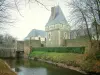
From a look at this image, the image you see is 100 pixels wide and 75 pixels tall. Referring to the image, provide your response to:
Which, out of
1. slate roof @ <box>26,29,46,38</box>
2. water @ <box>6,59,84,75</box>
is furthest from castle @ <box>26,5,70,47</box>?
slate roof @ <box>26,29,46,38</box>

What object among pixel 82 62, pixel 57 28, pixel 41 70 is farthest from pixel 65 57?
pixel 57 28

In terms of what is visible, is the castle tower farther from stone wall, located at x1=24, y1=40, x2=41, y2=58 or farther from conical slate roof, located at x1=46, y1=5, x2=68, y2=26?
stone wall, located at x1=24, y1=40, x2=41, y2=58

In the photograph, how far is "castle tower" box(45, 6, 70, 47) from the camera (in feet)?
159

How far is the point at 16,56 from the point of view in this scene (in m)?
45.9

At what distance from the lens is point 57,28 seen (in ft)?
161

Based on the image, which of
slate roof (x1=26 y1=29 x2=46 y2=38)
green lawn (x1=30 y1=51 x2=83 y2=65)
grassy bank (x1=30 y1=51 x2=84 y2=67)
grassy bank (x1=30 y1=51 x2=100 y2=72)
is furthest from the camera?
slate roof (x1=26 y1=29 x2=46 y2=38)

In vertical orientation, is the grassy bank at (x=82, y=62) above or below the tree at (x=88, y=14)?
below

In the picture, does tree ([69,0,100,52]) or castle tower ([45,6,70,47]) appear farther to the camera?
castle tower ([45,6,70,47])

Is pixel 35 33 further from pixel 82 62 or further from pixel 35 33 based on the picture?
pixel 82 62

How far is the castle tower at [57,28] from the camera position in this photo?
4841 cm

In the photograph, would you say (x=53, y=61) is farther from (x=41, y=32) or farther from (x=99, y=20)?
(x=41, y=32)

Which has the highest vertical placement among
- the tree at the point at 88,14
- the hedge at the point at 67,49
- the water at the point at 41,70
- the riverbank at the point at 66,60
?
the tree at the point at 88,14

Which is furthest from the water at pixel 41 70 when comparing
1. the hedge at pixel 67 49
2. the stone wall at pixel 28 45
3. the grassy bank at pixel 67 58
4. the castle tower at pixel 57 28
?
the castle tower at pixel 57 28

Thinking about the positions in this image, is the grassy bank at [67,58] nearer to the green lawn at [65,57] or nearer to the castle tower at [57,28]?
the green lawn at [65,57]
